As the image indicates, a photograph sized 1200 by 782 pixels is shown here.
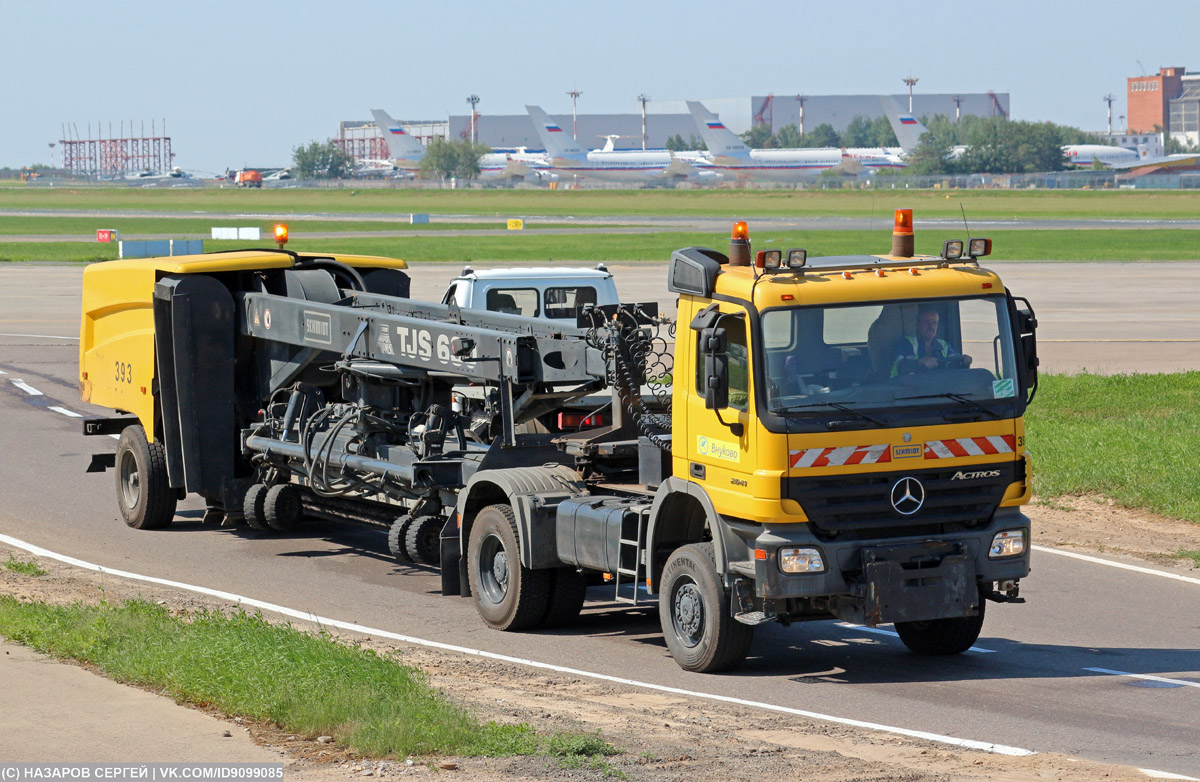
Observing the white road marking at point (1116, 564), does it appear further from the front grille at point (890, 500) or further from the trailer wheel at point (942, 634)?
the front grille at point (890, 500)

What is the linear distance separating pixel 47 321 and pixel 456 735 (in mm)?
36697

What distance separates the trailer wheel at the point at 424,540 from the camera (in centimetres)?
1262

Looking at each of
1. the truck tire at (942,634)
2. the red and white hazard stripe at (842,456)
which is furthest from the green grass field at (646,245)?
the red and white hazard stripe at (842,456)

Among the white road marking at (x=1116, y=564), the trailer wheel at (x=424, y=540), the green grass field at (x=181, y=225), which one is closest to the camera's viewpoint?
the trailer wheel at (x=424, y=540)

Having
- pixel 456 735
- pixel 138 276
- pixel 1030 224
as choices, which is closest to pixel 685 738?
pixel 456 735

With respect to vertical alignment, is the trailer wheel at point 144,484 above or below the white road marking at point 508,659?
above

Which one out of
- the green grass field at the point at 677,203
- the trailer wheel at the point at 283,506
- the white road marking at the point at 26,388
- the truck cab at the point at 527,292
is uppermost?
the green grass field at the point at 677,203

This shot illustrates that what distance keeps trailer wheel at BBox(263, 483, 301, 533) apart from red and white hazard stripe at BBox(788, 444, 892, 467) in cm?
706

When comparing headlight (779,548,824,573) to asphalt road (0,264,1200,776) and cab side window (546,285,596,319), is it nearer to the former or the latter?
asphalt road (0,264,1200,776)

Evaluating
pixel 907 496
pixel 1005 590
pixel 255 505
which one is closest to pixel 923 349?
pixel 907 496

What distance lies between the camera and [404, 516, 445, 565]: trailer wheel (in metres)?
12.6

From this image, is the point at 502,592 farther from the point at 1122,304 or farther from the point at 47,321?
the point at 1122,304

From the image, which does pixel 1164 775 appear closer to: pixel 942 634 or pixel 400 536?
pixel 942 634

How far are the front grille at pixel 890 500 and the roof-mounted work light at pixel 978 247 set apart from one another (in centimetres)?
142
